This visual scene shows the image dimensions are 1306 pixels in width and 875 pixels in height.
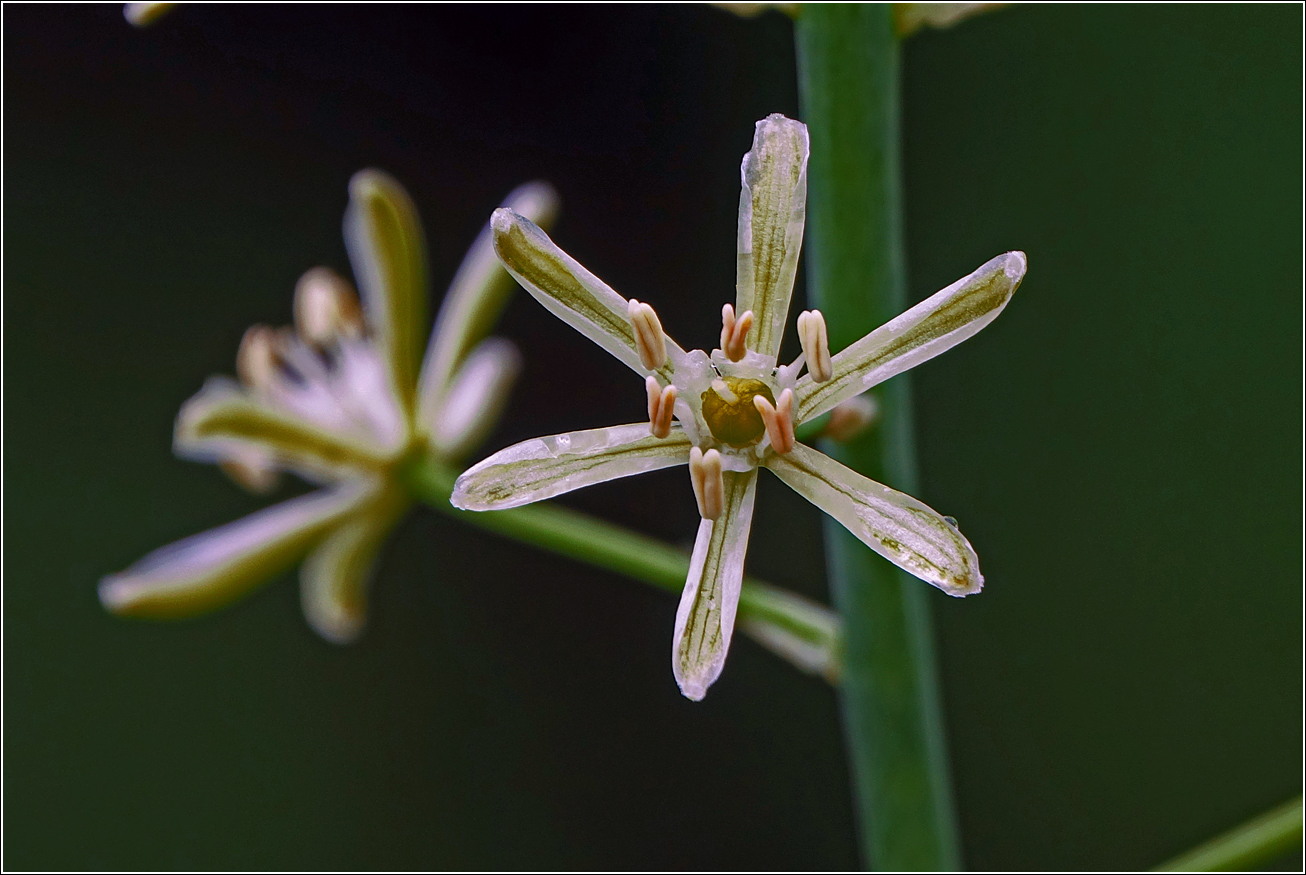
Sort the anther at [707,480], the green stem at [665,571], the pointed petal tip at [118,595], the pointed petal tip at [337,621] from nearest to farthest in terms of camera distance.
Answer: the anther at [707,480]
the green stem at [665,571]
the pointed petal tip at [118,595]
the pointed petal tip at [337,621]

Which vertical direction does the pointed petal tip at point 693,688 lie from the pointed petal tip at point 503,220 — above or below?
below

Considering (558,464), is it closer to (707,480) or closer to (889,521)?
(707,480)

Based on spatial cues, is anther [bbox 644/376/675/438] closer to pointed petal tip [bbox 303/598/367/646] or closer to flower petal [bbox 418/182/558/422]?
flower petal [bbox 418/182/558/422]

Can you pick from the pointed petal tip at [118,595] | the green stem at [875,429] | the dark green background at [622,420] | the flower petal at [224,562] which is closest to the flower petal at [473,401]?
the flower petal at [224,562]

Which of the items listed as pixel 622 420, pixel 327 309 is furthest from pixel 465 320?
pixel 622 420

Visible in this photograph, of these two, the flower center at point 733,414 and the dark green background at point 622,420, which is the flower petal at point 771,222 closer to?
the flower center at point 733,414

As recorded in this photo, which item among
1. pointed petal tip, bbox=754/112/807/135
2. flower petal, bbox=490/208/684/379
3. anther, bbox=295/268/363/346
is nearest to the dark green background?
anther, bbox=295/268/363/346
